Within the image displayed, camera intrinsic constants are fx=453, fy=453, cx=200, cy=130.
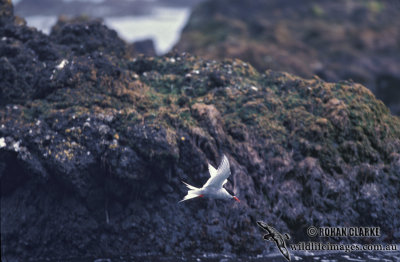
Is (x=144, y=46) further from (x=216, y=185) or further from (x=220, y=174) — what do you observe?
(x=220, y=174)

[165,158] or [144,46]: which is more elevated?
[165,158]

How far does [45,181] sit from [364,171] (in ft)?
22.2

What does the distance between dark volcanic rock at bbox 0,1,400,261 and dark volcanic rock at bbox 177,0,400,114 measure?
41.1 feet

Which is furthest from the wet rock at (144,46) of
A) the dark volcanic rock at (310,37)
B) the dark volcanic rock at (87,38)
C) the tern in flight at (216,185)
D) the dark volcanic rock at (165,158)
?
the tern in flight at (216,185)

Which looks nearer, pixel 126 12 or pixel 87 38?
pixel 87 38

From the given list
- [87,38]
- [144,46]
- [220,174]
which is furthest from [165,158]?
[144,46]

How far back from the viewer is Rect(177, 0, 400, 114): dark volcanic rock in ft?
80.0

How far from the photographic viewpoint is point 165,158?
9.05 m

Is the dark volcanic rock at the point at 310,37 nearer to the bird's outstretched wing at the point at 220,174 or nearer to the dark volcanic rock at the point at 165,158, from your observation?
the dark volcanic rock at the point at 165,158

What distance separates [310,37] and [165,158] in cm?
2149

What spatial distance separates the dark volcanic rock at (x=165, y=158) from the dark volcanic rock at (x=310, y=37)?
494 inches

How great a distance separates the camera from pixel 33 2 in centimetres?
3478

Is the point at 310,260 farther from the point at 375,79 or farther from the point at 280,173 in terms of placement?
the point at 375,79

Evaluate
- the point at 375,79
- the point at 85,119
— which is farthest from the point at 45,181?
the point at 375,79
